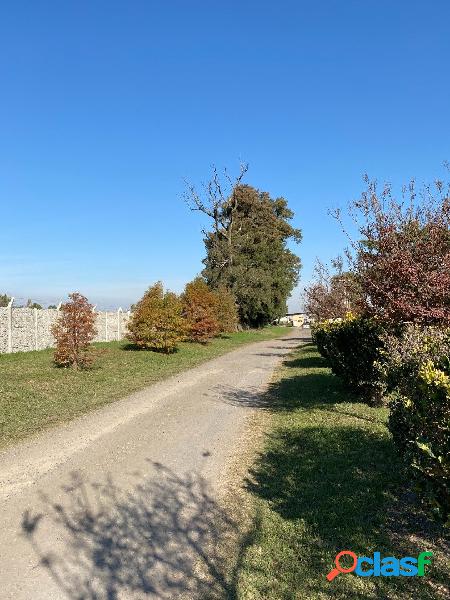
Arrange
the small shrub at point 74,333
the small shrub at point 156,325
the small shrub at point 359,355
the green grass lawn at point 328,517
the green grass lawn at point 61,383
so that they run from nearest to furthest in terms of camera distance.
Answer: the green grass lawn at point 328,517 → the green grass lawn at point 61,383 → the small shrub at point 359,355 → the small shrub at point 74,333 → the small shrub at point 156,325

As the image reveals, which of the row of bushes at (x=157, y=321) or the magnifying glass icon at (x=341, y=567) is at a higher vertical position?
the row of bushes at (x=157, y=321)

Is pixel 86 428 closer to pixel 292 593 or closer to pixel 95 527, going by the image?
pixel 95 527

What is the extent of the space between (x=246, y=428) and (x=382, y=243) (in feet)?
13.1

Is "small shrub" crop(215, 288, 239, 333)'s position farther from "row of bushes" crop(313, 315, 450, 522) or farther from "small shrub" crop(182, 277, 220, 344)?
"row of bushes" crop(313, 315, 450, 522)

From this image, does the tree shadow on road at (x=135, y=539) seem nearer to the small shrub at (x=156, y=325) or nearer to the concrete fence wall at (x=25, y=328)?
the concrete fence wall at (x=25, y=328)

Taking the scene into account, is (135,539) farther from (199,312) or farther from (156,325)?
(199,312)

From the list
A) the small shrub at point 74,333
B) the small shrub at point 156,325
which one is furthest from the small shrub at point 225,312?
the small shrub at point 74,333

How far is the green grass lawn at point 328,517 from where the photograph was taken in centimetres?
349

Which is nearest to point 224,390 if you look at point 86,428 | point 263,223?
point 86,428

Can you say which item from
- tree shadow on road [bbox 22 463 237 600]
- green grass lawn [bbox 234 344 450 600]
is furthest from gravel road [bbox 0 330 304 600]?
green grass lawn [bbox 234 344 450 600]

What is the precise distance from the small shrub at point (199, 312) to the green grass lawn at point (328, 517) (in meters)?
19.9

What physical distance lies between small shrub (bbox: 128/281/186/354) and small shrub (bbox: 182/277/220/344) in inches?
210

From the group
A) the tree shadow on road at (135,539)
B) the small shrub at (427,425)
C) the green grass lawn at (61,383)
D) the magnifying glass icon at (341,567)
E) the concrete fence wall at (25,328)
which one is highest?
the concrete fence wall at (25,328)

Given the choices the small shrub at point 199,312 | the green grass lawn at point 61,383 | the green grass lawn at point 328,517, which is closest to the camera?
the green grass lawn at point 328,517
